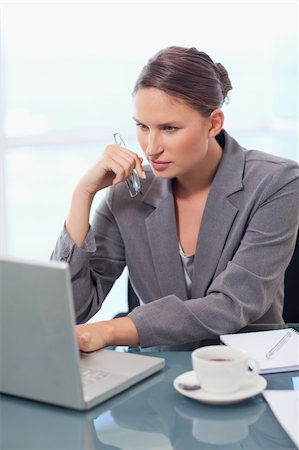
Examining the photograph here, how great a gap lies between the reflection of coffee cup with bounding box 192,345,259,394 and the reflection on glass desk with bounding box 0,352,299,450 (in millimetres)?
35

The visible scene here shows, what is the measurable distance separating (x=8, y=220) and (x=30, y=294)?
3452 millimetres

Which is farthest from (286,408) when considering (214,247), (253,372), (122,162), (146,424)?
(122,162)

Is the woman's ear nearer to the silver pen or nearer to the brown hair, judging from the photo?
the brown hair

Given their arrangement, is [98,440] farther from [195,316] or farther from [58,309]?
[195,316]

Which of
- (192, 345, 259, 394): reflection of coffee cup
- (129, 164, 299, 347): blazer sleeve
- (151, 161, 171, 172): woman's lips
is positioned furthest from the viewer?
(151, 161, 171, 172): woman's lips

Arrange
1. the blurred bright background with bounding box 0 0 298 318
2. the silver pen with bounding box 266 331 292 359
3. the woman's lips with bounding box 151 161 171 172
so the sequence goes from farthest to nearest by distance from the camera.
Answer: the blurred bright background with bounding box 0 0 298 318
the woman's lips with bounding box 151 161 171 172
the silver pen with bounding box 266 331 292 359

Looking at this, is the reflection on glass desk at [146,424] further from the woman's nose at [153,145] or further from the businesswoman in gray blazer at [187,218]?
the woman's nose at [153,145]

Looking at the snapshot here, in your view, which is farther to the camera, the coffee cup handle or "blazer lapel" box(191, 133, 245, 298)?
"blazer lapel" box(191, 133, 245, 298)

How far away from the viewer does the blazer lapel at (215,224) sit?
2156mm

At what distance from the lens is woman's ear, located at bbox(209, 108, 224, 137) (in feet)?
6.98

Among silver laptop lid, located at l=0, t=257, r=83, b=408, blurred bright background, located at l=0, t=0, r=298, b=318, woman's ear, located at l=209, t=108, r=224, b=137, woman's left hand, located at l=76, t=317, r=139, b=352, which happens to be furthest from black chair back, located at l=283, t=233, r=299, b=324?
blurred bright background, located at l=0, t=0, r=298, b=318

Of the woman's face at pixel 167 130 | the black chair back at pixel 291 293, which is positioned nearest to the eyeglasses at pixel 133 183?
the woman's face at pixel 167 130

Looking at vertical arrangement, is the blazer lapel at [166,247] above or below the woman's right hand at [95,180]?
below

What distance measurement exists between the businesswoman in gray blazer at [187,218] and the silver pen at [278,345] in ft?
0.48
